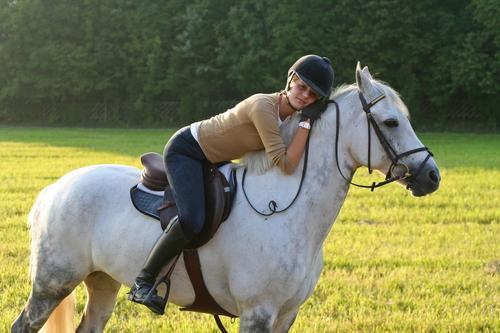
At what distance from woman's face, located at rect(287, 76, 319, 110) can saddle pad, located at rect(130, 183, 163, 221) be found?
3.96 feet

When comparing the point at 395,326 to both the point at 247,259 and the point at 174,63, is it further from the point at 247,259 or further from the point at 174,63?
the point at 174,63

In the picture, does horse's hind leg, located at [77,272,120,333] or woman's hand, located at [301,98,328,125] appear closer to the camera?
woman's hand, located at [301,98,328,125]

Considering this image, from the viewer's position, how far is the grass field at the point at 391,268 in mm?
6223

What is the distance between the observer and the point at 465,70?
42.7 m

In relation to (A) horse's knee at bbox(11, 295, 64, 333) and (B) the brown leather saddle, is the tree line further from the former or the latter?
(A) horse's knee at bbox(11, 295, 64, 333)

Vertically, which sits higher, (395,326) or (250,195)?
(250,195)

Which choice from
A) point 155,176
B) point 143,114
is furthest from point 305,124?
point 143,114

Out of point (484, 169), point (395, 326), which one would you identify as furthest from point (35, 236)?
point (484, 169)

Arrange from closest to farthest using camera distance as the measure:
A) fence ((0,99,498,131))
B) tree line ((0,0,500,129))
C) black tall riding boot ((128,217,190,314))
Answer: black tall riding boot ((128,217,190,314)) < tree line ((0,0,500,129)) < fence ((0,99,498,131))

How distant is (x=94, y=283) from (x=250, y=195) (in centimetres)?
171

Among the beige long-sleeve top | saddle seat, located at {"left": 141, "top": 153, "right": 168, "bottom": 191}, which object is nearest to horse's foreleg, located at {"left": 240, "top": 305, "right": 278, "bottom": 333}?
the beige long-sleeve top

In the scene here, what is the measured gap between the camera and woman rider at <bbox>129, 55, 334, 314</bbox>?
4.32 metres

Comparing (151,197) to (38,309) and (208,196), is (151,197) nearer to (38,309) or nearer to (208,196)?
(208,196)

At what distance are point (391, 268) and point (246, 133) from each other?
14.9 ft
